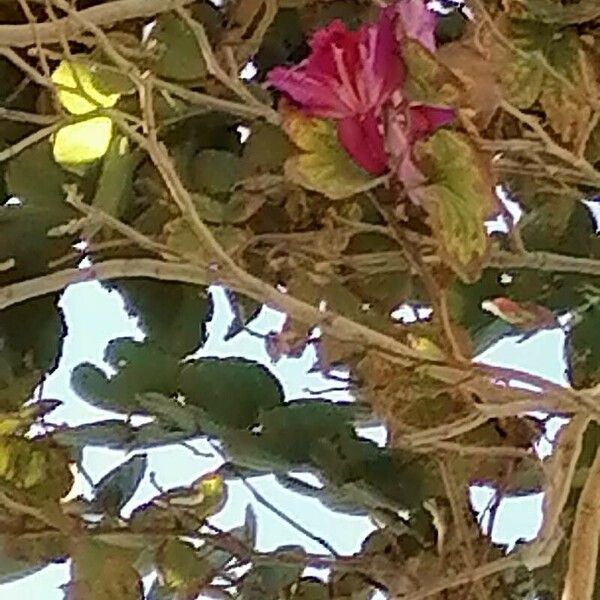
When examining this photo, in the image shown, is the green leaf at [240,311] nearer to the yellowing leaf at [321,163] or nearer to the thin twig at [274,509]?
the thin twig at [274,509]

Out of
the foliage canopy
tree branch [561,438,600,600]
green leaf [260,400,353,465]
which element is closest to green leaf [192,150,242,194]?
the foliage canopy

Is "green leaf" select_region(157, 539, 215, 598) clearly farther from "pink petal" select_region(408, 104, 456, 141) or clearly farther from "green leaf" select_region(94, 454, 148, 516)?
"pink petal" select_region(408, 104, 456, 141)

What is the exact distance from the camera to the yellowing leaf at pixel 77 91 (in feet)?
1.97

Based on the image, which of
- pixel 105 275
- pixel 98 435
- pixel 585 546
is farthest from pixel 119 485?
pixel 585 546

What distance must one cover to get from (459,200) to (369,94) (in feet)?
Answer: 0.16

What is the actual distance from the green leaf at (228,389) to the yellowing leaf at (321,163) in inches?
5.6

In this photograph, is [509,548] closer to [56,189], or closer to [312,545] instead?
[312,545]

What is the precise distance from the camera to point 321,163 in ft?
1.73

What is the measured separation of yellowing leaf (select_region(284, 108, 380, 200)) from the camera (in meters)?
0.52

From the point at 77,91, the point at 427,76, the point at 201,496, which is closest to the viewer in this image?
the point at 427,76

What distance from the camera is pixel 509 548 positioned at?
2.24 feet

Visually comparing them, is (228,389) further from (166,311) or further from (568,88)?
(568,88)

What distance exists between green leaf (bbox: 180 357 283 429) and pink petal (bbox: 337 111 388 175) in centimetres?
16

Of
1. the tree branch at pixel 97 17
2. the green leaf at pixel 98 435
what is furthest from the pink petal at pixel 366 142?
the green leaf at pixel 98 435
